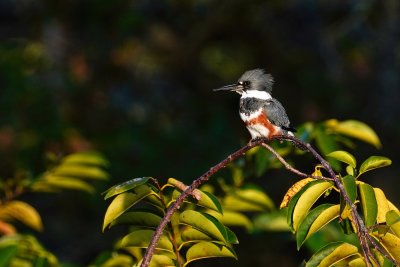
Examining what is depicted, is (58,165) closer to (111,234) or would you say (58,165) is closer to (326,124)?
(326,124)

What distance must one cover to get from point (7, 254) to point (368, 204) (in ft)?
3.07

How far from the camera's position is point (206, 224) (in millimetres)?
1494

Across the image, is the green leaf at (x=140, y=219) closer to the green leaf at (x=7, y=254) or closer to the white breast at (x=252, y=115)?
the green leaf at (x=7, y=254)

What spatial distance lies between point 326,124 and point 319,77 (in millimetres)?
5282

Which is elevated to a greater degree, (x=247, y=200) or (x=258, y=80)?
(x=258, y=80)

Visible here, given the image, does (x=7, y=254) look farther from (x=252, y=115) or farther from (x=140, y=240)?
(x=252, y=115)

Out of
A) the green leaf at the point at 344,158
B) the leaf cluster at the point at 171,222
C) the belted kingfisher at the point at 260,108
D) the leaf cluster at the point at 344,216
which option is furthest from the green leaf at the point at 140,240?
the belted kingfisher at the point at 260,108

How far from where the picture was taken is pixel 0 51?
7.37 meters

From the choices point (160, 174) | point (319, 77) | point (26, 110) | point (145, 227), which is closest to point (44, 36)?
point (26, 110)

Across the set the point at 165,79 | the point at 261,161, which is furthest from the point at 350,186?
the point at 165,79

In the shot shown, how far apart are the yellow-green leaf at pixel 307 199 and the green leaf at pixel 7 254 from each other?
2.56ft

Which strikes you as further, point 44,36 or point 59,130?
point 44,36

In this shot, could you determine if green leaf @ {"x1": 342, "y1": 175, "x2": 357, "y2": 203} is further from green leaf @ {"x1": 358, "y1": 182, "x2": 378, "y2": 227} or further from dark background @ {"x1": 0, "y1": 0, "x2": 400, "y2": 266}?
dark background @ {"x1": 0, "y1": 0, "x2": 400, "y2": 266}

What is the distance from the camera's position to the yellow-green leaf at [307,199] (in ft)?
4.94
